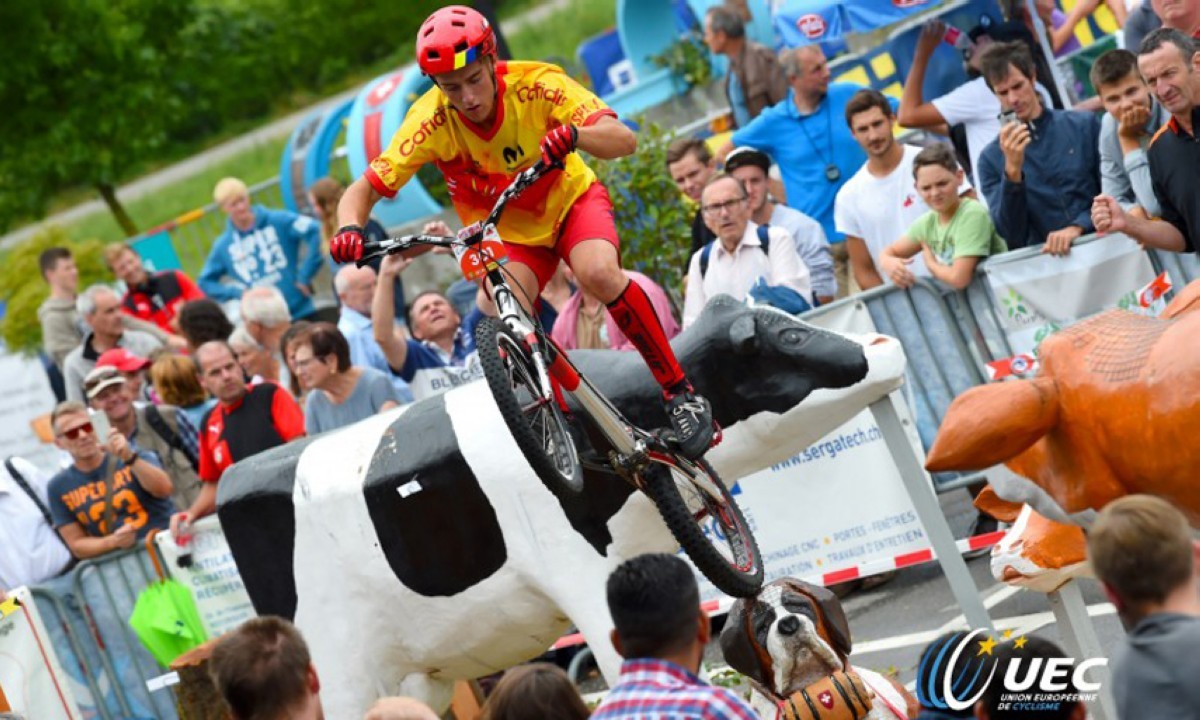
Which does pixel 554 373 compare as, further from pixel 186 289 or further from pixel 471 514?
pixel 186 289

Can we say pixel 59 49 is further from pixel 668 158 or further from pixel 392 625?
pixel 392 625

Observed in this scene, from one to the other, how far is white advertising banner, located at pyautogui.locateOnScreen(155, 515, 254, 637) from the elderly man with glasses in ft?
9.99

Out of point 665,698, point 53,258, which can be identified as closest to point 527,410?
point 665,698

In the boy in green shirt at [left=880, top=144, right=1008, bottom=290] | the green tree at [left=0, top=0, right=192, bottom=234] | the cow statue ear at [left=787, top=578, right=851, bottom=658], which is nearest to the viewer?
the cow statue ear at [left=787, top=578, right=851, bottom=658]

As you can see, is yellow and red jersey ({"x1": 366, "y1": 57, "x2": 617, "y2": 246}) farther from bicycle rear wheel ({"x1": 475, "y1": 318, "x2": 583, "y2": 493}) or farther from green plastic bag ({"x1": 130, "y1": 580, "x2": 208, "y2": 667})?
green plastic bag ({"x1": 130, "y1": 580, "x2": 208, "y2": 667})

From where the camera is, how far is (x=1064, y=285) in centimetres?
896

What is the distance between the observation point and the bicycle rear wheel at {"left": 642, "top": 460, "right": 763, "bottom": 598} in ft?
22.8

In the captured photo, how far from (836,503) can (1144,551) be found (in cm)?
561

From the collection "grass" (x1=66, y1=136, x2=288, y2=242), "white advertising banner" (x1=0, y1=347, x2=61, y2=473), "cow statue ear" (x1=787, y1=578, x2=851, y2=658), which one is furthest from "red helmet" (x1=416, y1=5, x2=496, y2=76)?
"grass" (x1=66, y1=136, x2=288, y2=242)

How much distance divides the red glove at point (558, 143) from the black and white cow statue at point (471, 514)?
107cm

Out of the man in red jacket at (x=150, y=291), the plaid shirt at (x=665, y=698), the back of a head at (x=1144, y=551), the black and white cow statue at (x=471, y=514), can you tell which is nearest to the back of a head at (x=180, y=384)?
the man in red jacket at (x=150, y=291)

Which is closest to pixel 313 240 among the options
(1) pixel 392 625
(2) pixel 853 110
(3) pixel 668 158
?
(3) pixel 668 158

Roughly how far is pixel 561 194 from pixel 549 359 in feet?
2.60

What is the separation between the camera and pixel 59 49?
24.6 metres
